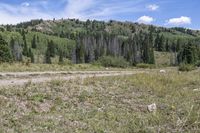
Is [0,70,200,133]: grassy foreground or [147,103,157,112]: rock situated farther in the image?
[147,103,157,112]: rock

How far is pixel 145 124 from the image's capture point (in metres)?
14.1

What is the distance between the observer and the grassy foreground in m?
13.1

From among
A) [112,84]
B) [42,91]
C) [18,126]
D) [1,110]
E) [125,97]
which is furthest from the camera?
[112,84]

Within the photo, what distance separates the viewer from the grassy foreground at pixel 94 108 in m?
13.1

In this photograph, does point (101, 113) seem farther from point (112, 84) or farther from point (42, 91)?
point (112, 84)

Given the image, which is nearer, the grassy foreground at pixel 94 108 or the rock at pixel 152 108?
the grassy foreground at pixel 94 108

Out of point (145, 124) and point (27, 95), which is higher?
point (27, 95)

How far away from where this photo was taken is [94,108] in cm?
1585

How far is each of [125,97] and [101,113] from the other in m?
3.87

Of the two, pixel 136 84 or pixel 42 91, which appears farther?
pixel 136 84

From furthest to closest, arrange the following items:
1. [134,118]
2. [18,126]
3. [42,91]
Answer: [42,91]
[134,118]
[18,126]

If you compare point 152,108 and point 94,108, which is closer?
point 94,108

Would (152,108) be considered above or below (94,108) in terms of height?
below

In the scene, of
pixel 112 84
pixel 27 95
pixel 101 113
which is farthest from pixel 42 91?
pixel 112 84
